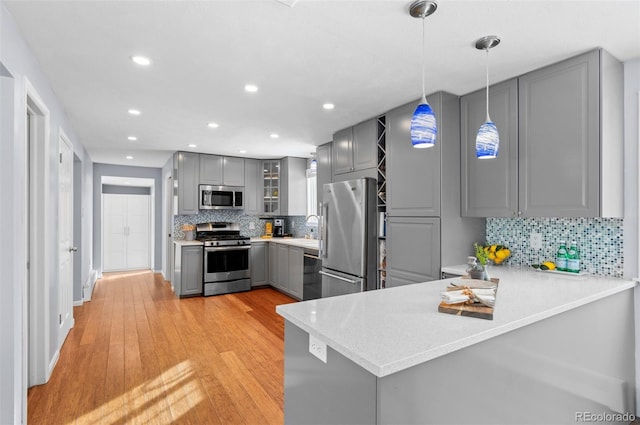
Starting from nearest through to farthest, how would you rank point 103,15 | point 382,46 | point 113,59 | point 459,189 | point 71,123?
point 103,15
point 382,46
point 113,59
point 459,189
point 71,123

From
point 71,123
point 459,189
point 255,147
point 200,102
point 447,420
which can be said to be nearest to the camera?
point 447,420

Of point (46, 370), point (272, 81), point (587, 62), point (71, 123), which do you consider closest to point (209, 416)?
point (46, 370)

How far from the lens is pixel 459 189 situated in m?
2.99

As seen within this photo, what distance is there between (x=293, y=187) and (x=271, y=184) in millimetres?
525

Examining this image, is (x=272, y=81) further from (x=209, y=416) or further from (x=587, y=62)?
(x=209, y=416)

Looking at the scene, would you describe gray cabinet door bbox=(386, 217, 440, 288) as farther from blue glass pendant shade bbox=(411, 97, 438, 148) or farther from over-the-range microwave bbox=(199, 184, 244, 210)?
over-the-range microwave bbox=(199, 184, 244, 210)

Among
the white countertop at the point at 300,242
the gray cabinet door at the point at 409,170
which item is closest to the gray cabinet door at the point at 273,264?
the white countertop at the point at 300,242

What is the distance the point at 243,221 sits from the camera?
Result: 658 cm

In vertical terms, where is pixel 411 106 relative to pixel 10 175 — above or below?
above

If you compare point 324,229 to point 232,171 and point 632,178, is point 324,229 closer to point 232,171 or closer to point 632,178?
point 232,171

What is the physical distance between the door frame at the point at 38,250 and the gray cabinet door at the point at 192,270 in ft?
8.72

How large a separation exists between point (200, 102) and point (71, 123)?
1920 millimetres

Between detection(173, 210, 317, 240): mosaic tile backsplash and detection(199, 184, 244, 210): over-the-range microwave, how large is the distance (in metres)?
0.38

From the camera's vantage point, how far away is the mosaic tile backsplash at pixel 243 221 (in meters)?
6.09
